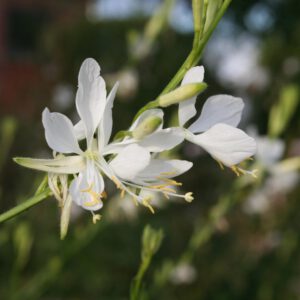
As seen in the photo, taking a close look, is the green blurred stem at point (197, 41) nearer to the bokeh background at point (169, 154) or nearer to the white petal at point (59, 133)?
the white petal at point (59, 133)

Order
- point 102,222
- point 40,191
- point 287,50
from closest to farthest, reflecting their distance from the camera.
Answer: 1. point 40,191
2. point 102,222
3. point 287,50

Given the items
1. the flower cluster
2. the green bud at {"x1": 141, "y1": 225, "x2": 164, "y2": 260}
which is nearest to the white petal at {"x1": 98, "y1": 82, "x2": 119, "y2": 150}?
the flower cluster

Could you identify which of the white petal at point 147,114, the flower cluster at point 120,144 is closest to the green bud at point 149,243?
the flower cluster at point 120,144

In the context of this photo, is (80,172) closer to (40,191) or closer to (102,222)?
(40,191)

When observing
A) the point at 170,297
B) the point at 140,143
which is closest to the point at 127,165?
the point at 140,143

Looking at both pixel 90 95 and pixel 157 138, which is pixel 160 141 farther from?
pixel 90 95

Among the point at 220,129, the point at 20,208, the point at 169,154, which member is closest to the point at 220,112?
the point at 220,129

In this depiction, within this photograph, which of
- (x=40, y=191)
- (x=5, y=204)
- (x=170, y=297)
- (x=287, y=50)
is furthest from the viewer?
(x=287, y=50)
